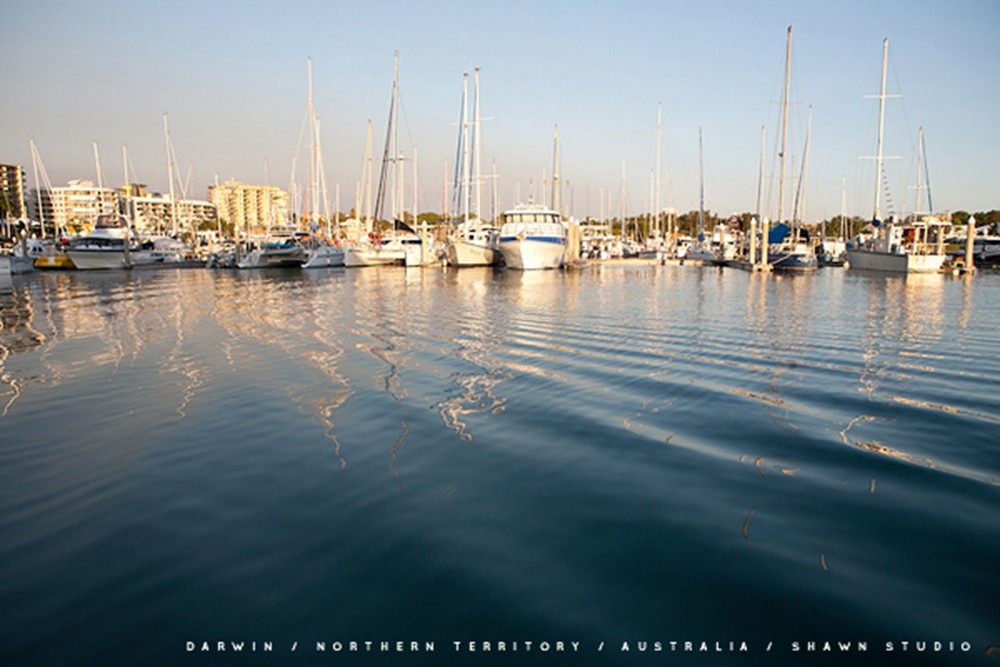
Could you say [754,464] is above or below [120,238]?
below

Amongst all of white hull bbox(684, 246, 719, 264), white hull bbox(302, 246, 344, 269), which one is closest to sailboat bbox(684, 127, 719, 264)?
white hull bbox(684, 246, 719, 264)

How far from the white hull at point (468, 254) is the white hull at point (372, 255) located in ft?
16.2

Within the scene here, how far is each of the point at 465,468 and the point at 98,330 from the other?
13.7 metres

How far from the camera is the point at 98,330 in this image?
1579cm

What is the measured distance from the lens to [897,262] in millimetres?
43250

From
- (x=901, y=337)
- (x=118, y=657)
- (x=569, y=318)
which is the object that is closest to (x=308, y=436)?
(x=118, y=657)

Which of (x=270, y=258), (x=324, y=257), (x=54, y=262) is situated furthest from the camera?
(x=324, y=257)

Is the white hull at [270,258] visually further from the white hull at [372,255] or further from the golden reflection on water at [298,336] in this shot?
the golden reflection on water at [298,336]

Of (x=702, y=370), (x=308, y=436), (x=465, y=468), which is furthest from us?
(x=702, y=370)

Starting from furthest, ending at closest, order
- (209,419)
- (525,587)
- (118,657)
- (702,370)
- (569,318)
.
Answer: (569,318), (702,370), (209,419), (525,587), (118,657)

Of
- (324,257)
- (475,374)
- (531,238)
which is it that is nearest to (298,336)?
(475,374)

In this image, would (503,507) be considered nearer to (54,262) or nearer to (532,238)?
(532,238)

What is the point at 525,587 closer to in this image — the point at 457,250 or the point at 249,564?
the point at 249,564

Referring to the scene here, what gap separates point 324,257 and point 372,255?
4166 mm
